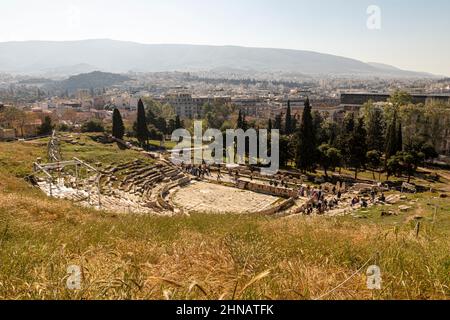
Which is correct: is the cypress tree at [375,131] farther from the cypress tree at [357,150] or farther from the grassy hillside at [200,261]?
the grassy hillside at [200,261]

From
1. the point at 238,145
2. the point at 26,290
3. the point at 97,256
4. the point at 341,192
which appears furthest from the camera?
the point at 238,145

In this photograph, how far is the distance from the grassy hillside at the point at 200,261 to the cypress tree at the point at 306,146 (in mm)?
18968

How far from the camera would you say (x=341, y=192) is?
21.6 m

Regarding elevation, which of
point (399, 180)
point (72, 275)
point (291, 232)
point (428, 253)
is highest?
point (72, 275)

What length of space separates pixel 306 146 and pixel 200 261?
2376 centimetres

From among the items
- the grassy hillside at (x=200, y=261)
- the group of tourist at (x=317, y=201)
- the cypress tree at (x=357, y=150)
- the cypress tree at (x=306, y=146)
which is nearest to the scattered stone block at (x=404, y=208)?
the group of tourist at (x=317, y=201)

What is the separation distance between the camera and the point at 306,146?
26875 millimetres

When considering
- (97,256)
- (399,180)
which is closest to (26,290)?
(97,256)

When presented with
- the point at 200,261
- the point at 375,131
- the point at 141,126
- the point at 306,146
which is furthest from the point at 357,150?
the point at 200,261

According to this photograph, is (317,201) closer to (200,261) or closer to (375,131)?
(200,261)

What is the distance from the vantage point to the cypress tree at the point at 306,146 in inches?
1052

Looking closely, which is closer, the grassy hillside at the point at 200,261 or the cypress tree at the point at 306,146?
the grassy hillside at the point at 200,261
